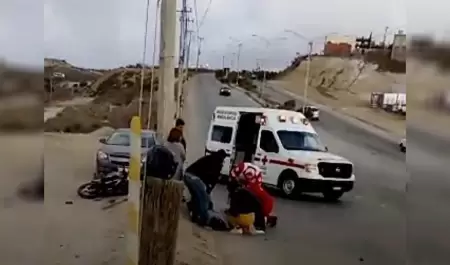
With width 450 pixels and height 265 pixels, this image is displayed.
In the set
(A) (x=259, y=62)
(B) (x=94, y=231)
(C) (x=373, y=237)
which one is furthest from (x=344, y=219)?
(B) (x=94, y=231)

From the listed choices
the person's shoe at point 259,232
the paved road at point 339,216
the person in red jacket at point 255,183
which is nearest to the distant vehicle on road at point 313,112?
the paved road at point 339,216

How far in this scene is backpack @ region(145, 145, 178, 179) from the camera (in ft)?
9.51

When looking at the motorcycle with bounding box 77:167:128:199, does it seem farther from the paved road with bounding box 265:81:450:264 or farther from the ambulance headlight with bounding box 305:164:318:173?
the paved road with bounding box 265:81:450:264

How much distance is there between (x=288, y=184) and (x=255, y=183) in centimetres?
17

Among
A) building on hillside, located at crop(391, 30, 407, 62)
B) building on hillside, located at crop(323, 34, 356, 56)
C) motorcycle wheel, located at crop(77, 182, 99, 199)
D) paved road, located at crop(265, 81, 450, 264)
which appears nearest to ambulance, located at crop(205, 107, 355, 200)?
building on hillside, located at crop(323, 34, 356, 56)

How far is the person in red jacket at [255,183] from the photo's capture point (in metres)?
3.16

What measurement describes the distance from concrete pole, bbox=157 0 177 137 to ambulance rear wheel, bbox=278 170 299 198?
0.66m

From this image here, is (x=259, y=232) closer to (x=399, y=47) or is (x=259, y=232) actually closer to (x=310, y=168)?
(x=310, y=168)

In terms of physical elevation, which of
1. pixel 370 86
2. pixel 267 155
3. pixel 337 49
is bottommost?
pixel 267 155

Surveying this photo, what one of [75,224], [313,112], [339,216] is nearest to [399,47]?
[313,112]

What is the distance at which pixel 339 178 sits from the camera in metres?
3.17

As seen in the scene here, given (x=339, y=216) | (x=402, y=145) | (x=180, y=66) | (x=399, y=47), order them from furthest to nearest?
(x=180, y=66) < (x=339, y=216) < (x=402, y=145) < (x=399, y=47)

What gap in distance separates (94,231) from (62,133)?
52 centimetres

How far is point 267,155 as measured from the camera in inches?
135
